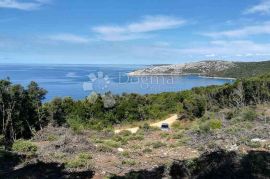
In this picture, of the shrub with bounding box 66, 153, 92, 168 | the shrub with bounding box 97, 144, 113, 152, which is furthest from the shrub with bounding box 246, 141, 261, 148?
the shrub with bounding box 66, 153, 92, 168

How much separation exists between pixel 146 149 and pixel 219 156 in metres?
4.01

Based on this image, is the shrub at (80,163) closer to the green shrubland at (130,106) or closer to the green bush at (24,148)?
the green bush at (24,148)

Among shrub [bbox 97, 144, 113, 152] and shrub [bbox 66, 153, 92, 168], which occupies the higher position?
shrub [bbox 66, 153, 92, 168]

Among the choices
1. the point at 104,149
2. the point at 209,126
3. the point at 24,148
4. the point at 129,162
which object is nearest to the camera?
the point at 129,162

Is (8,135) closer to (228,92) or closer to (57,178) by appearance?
(57,178)

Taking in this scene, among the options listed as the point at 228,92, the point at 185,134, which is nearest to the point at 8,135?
the point at 185,134

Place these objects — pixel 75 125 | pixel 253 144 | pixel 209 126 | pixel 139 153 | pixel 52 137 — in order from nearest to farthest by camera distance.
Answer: pixel 253 144 < pixel 139 153 < pixel 52 137 < pixel 209 126 < pixel 75 125

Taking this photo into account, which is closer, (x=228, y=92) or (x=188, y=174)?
(x=188, y=174)

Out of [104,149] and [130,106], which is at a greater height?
[104,149]

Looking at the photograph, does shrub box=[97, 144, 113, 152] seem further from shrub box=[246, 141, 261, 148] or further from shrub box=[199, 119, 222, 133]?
shrub box=[199, 119, 222, 133]

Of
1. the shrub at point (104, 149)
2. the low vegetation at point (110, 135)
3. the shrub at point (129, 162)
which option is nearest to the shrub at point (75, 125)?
the low vegetation at point (110, 135)

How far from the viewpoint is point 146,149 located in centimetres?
1502

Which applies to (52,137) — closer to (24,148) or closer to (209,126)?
(24,148)

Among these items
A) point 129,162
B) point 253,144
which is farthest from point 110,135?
point 253,144
